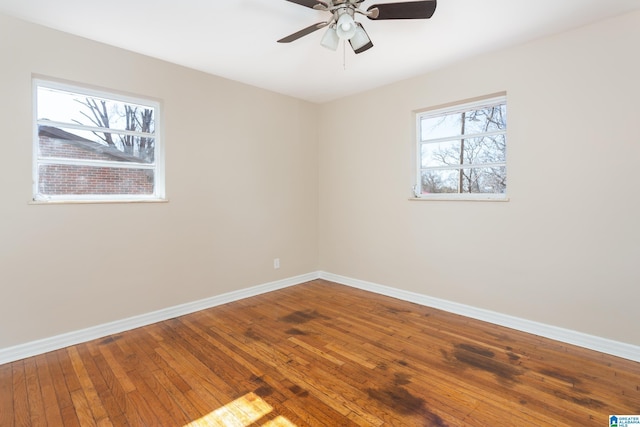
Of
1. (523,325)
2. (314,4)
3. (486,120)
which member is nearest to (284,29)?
(314,4)

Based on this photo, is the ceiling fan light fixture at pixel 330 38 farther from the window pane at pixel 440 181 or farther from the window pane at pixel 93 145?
the window pane at pixel 93 145

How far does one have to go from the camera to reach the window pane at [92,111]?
256 cm

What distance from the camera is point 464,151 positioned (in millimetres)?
3262

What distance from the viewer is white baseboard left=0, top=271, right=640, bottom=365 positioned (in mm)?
2354

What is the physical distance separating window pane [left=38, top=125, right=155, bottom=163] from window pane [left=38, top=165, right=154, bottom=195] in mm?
105

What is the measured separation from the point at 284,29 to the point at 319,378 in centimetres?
267

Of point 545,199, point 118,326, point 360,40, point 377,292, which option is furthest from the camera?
point 377,292

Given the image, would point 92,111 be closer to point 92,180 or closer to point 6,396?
point 92,180

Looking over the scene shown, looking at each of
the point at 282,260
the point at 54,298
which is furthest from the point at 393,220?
the point at 54,298

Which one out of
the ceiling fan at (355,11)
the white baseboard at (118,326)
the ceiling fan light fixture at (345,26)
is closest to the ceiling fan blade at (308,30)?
the ceiling fan at (355,11)

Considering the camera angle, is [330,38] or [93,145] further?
[93,145]

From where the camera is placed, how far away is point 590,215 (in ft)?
8.11

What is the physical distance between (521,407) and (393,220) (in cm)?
225

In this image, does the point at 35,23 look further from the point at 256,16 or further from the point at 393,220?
the point at 393,220
